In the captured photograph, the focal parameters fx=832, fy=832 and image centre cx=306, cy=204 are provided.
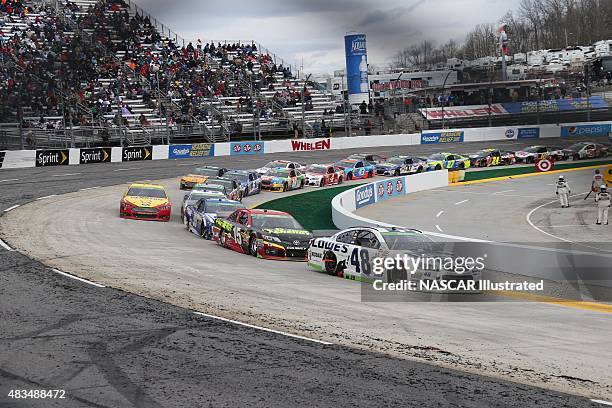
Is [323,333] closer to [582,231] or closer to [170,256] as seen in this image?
[170,256]

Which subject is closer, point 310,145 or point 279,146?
point 279,146

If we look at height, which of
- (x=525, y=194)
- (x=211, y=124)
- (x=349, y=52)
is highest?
(x=349, y=52)

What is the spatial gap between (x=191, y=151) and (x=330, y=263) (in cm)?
4395

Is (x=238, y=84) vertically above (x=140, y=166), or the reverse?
(x=238, y=84)

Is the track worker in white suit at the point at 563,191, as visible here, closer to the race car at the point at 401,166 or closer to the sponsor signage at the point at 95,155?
the race car at the point at 401,166

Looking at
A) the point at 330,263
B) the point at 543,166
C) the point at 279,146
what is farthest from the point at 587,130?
the point at 330,263

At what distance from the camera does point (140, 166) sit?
5469cm

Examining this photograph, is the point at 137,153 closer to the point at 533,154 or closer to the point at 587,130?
the point at 533,154

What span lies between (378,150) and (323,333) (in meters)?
58.6

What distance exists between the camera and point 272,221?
909 inches

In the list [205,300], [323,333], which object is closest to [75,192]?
[205,300]

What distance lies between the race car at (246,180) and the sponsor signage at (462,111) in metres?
42.5

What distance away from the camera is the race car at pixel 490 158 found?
59.4 m

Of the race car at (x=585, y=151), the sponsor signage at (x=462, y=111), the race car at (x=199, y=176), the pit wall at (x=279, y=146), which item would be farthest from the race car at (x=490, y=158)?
→ the race car at (x=199, y=176)
